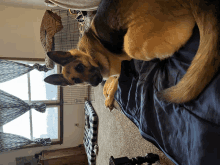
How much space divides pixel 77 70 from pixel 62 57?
15cm

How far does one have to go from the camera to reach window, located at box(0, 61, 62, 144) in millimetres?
2756

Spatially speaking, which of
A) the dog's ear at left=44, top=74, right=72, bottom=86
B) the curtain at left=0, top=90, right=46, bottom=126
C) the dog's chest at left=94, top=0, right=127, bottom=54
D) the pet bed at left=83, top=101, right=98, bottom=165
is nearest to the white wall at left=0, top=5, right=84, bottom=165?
the curtain at left=0, top=90, right=46, bottom=126

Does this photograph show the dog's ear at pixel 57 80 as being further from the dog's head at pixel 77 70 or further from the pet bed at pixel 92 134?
the pet bed at pixel 92 134

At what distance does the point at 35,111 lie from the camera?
2936 millimetres

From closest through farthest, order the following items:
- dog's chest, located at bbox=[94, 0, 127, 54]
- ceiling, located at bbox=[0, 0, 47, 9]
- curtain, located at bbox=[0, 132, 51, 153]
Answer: dog's chest, located at bbox=[94, 0, 127, 54] → curtain, located at bbox=[0, 132, 51, 153] → ceiling, located at bbox=[0, 0, 47, 9]

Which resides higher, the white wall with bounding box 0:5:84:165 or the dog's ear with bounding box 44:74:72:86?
the white wall with bounding box 0:5:84:165

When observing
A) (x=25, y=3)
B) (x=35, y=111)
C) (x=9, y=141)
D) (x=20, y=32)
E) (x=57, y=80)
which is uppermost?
(x=25, y=3)

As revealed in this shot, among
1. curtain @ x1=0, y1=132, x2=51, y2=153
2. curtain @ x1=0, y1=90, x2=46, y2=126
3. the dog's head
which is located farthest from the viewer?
curtain @ x1=0, y1=132, x2=51, y2=153

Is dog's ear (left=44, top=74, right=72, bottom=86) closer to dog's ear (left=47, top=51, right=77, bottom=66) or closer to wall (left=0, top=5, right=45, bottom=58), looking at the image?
dog's ear (left=47, top=51, right=77, bottom=66)

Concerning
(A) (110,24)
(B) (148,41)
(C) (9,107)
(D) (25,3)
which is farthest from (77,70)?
(D) (25,3)

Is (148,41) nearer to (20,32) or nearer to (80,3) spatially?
(80,3)

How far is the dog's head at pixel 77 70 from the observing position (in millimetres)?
1031

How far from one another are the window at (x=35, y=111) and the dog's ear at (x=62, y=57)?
185cm

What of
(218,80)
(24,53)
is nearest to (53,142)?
(24,53)
